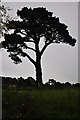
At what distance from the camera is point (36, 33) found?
35.8m

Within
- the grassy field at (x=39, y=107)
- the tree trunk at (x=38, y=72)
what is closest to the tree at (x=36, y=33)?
the tree trunk at (x=38, y=72)

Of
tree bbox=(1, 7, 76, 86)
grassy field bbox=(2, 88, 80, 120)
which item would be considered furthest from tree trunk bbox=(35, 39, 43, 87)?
grassy field bbox=(2, 88, 80, 120)

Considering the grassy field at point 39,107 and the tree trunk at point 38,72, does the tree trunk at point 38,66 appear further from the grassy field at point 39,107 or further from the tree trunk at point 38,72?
the grassy field at point 39,107

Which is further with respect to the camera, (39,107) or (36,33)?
(36,33)

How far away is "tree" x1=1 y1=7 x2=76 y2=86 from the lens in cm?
3491

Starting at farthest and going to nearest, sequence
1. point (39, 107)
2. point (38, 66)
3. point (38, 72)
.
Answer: point (38, 66) → point (38, 72) → point (39, 107)

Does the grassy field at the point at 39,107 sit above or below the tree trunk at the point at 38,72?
below

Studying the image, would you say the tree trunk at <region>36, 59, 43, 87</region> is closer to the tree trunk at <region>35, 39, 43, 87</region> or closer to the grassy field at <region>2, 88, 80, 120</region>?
the tree trunk at <region>35, 39, 43, 87</region>

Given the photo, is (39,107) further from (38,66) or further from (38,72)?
(38,66)

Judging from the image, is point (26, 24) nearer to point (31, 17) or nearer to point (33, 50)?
point (31, 17)

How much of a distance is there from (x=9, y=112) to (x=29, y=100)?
2.30 metres

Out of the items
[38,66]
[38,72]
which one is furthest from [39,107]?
[38,66]

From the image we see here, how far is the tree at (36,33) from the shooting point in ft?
115

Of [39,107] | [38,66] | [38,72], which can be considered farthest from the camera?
[38,66]
